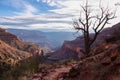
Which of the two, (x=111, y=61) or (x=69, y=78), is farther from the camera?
(x=69, y=78)

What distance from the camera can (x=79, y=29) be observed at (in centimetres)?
4441

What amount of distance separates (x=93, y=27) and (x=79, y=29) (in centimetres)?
250

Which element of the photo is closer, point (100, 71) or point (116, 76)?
point (116, 76)

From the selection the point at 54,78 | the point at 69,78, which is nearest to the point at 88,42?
the point at 54,78

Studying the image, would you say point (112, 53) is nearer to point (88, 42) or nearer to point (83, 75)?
point (83, 75)

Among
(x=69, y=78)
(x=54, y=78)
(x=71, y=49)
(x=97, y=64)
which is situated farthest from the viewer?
(x=71, y=49)

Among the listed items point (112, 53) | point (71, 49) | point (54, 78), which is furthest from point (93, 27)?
point (71, 49)

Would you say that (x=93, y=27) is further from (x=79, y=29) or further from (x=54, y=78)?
(x=54, y=78)

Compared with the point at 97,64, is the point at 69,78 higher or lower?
lower

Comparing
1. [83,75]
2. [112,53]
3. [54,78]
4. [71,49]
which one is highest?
[112,53]

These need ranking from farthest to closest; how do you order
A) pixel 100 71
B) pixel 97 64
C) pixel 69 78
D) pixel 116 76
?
pixel 69 78
pixel 97 64
pixel 100 71
pixel 116 76

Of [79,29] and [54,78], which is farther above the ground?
[79,29]

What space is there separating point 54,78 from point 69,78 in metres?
4.76

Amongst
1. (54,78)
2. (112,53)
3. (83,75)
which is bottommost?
(54,78)
